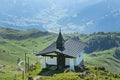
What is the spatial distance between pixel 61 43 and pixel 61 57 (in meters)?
2.81

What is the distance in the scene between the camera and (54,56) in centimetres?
6656

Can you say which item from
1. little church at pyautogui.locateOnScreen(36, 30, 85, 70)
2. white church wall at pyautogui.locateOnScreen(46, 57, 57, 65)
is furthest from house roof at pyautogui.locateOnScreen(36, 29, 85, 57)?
white church wall at pyautogui.locateOnScreen(46, 57, 57, 65)

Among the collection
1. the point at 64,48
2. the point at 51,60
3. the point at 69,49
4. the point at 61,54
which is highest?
the point at 64,48

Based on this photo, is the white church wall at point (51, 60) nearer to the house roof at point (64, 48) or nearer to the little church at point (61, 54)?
the little church at point (61, 54)

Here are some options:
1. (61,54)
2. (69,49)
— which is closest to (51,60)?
(61,54)

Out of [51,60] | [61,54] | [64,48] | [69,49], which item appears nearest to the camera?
[61,54]

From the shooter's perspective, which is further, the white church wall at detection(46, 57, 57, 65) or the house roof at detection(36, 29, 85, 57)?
the white church wall at detection(46, 57, 57, 65)

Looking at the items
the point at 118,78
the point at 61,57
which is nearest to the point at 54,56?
the point at 61,57

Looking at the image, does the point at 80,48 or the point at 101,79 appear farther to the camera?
the point at 80,48

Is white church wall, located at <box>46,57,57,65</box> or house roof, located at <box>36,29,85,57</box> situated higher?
house roof, located at <box>36,29,85,57</box>

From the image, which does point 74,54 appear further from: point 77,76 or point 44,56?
point 77,76

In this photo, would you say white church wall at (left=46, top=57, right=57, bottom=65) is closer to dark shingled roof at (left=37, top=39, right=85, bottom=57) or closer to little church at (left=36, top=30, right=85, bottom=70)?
little church at (left=36, top=30, right=85, bottom=70)

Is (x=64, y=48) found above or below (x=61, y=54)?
above

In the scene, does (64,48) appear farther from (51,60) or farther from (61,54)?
(51,60)
